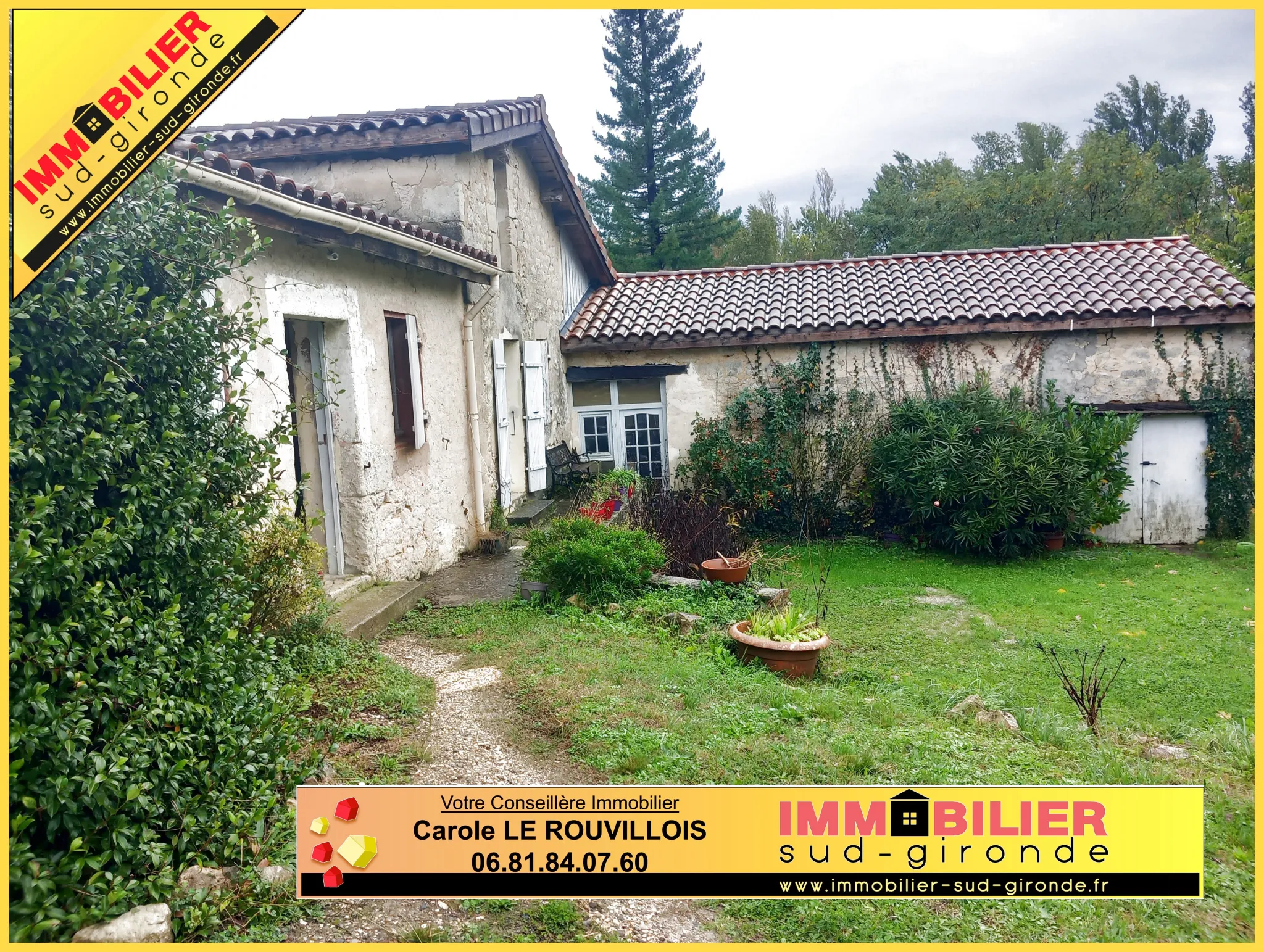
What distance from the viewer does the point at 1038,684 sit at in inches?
238

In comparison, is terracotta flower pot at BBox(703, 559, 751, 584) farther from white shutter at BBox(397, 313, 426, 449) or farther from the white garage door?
the white garage door

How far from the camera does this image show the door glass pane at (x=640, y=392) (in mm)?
12828

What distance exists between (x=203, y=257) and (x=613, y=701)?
316cm

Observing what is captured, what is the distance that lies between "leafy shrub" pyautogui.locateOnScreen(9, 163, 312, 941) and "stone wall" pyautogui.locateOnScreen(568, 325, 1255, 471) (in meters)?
9.33

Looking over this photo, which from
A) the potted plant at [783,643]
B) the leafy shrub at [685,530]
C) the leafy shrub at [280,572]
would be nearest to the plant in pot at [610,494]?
the leafy shrub at [685,530]

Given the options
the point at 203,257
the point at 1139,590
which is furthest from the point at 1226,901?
the point at 1139,590

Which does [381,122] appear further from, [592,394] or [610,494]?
[592,394]

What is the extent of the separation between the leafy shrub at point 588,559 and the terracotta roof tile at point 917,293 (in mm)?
5574

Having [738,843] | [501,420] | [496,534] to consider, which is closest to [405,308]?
[501,420]

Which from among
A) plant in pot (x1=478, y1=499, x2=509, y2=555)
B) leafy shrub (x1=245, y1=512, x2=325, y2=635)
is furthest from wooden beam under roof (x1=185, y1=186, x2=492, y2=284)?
plant in pot (x1=478, y1=499, x2=509, y2=555)

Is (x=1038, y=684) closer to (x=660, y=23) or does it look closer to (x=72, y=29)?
(x=72, y=29)

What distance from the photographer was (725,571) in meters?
8.05

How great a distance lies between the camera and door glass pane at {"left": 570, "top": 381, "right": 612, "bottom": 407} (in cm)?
1317

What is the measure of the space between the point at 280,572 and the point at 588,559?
9.75 feet
